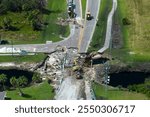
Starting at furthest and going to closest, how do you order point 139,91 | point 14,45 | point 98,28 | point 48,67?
point 98,28 < point 14,45 < point 48,67 < point 139,91

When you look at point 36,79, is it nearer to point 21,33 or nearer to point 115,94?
point 115,94

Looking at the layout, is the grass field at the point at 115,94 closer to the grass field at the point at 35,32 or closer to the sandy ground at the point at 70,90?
the sandy ground at the point at 70,90

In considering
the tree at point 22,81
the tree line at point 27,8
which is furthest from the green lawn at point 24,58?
the tree line at point 27,8

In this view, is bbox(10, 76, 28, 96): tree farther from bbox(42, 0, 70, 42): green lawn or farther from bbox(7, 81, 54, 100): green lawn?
bbox(42, 0, 70, 42): green lawn

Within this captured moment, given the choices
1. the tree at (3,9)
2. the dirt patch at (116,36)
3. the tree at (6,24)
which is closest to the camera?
the dirt patch at (116,36)

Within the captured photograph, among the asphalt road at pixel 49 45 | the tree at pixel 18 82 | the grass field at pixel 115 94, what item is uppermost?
the asphalt road at pixel 49 45

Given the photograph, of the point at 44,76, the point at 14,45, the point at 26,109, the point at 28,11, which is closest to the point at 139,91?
the point at 44,76

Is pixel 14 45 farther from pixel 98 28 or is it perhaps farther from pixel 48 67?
pixel 98 28
